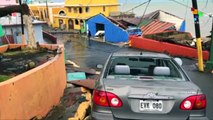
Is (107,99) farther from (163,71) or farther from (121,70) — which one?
(163,71)

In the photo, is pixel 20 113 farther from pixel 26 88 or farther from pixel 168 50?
pixel 168 50

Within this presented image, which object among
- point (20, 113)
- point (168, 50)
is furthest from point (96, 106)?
point (168, 50)

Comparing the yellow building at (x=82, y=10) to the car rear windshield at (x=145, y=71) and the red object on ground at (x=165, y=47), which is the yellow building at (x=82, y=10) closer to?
the red object on ground at (x=165, y=47)

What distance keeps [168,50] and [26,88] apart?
1964cm

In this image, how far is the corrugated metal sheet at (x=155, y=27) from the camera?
36.5m

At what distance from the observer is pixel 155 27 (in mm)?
38125

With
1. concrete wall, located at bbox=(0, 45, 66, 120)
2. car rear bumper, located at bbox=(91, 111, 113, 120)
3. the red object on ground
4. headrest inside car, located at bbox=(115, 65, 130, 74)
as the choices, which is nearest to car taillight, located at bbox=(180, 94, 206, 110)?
car rear bumper, located at bbox=(91, 111, 113, 120)

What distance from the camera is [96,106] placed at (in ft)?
16.1

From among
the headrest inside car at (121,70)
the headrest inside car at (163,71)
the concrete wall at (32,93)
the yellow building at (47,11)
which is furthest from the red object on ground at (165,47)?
the yellow building at (47,11)

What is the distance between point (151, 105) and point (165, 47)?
21.5m

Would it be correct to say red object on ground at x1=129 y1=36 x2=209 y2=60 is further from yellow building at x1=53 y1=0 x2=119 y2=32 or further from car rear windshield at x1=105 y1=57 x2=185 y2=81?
yellow building at x1=53 y1=0 x2=119 y2=32

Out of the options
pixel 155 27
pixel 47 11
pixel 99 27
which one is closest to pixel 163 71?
pixel 155 27

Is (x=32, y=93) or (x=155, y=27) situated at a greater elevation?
(x=155, y=27)

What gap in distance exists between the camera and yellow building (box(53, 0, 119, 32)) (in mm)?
63094
